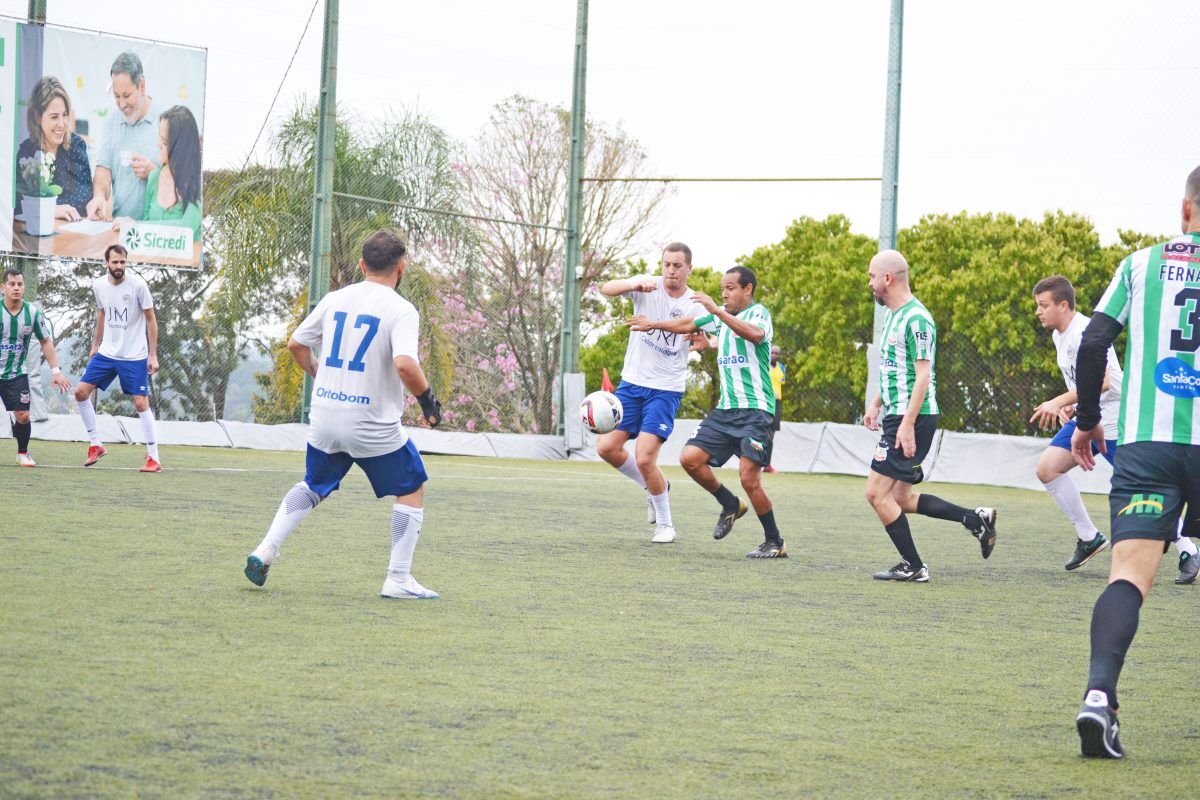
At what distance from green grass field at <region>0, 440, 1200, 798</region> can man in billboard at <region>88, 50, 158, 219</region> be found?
10.9 meters

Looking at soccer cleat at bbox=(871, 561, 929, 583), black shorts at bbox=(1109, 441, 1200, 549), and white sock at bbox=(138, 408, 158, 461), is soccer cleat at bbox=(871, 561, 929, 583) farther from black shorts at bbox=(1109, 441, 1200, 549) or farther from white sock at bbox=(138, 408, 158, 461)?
white sock at bbox=(138, 408, 158, 461)

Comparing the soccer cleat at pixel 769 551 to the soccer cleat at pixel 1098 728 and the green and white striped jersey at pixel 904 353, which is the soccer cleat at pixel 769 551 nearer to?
the green and white striped jersey at pixel 904 353

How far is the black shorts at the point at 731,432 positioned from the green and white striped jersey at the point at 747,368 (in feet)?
0.18

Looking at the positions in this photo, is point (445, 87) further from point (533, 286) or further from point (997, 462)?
point (997, 462)

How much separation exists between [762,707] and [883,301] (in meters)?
4.21

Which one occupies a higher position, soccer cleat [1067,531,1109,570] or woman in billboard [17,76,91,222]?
woman in billboard [17,76,91,222]

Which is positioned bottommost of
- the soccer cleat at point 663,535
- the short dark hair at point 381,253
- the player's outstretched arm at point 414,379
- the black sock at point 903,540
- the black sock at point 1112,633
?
the soccer cleat at point 663,535

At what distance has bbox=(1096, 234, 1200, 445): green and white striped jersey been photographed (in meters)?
4.15

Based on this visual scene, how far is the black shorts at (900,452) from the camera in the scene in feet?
26.1

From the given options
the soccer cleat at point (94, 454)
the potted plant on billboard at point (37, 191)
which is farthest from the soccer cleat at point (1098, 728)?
the potted plant on billboard at point (37, 191)

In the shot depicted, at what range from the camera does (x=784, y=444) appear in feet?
76.6

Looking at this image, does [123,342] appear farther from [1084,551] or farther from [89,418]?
[1084,551]

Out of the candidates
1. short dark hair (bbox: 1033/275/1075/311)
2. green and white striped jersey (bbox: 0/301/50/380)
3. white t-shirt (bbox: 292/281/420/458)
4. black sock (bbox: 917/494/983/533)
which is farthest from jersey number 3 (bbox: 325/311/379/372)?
green and white striped jersey (bbox: 0/301/50/380)

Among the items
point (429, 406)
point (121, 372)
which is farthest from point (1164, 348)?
point (121, 372)
